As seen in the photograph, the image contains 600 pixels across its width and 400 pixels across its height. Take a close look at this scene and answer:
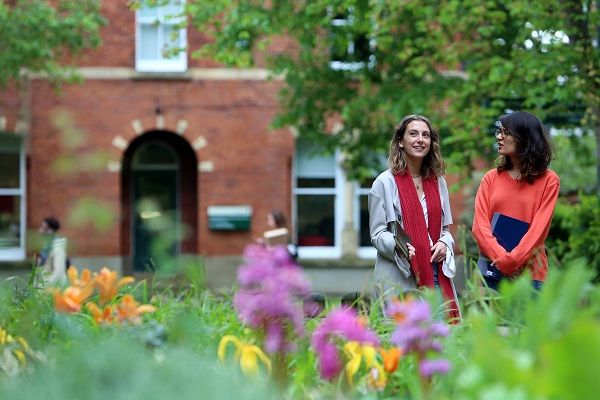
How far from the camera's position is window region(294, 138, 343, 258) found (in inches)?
926

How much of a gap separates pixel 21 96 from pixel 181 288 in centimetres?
1807

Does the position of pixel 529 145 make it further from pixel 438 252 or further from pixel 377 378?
pixel 377 378

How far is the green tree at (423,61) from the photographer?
42.4ft

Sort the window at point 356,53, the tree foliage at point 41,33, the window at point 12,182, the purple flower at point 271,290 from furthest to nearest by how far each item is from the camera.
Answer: the window at point 12,182 → the tree foliage at point 41,33 → the window at point 356,53 → the purple flower at point 271,290

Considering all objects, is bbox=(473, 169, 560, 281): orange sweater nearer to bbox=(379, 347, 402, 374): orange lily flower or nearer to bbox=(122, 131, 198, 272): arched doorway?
bbox=(379, 347, 402, 374): orange lily flower

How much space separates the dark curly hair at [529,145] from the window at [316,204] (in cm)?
1724

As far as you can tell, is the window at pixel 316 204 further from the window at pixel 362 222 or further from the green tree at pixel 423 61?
the green tree at pixel 423 61

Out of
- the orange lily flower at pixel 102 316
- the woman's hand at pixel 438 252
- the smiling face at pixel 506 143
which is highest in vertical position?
the smiling face at pixel 506 143

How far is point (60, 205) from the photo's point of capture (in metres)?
22.6

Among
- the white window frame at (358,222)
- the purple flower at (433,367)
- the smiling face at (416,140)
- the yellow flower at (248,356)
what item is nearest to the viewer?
the purple flower at (433,367)

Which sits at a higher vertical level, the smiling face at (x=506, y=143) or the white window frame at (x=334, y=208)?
the smiling face at (x=506, y=143)

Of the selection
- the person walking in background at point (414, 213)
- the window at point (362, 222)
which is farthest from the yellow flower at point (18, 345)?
the window at point (362, 222)

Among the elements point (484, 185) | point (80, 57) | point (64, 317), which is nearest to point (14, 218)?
point (80, 57)

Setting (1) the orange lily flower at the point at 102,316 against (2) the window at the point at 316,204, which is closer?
(1) the orange lily flower at the point at 102,316
